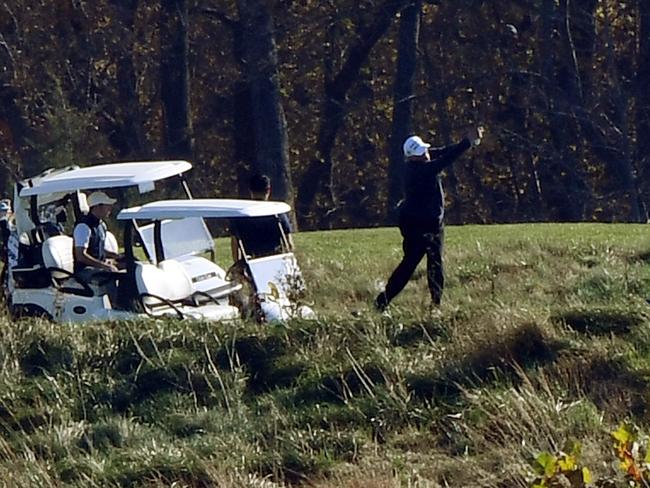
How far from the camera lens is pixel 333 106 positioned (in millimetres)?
34469

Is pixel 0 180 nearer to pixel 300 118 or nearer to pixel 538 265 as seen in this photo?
pixel 300 118

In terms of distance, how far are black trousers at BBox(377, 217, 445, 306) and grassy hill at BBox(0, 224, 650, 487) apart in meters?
2.15

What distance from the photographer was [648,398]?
8.80m

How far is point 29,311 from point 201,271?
5.02ft

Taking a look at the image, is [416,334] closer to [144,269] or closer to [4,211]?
[144,269]

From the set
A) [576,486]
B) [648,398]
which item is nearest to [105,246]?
[648,398]

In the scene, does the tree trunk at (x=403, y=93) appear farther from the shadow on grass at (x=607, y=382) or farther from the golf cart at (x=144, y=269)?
the shadow on grass at (x=607, y=382)

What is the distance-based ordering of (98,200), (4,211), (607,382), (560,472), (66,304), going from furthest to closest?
(4,211) → (98,200) → (66,304) → (607,382) → (560,472)

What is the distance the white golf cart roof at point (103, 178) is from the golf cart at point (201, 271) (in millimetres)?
262

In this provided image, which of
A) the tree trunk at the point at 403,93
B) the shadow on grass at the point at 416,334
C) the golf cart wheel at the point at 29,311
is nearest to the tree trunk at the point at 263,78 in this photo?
the tree trunk at the point at 403,93

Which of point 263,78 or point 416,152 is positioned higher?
point 416,152

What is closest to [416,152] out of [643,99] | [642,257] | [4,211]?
[642,257]

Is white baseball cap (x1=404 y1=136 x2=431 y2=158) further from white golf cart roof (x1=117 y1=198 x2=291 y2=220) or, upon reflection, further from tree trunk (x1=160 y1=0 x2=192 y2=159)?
tree trunk (x1=160 y1=0 x2=192 y2=159)

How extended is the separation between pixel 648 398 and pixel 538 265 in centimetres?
712
